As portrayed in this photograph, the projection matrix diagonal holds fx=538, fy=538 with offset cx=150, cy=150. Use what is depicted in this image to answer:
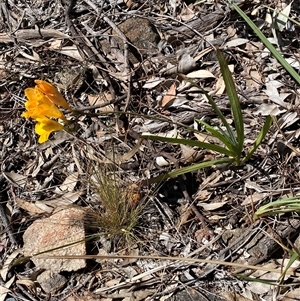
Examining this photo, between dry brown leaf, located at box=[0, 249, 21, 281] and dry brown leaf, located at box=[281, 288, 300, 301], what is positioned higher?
dry brown leaf, located at box=[281, 288, 300, 301]

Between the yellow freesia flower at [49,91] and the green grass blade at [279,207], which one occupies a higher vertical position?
the yellow freesia flower at [49,91]

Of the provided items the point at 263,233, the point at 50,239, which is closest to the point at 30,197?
the point at 50,239

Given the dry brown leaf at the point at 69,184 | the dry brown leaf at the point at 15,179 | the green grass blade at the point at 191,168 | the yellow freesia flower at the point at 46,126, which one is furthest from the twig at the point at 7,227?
the green grass blade at the point at 191,168

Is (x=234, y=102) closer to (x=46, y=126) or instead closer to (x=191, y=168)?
(x=191, y=168)

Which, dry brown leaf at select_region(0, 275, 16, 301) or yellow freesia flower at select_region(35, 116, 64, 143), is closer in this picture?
yellow freesia flower at select_region(35, 116, 64, 143)

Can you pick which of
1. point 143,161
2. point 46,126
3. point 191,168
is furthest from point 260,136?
point 46,126

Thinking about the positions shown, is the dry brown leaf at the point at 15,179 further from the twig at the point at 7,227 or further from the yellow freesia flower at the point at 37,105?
the yellow freesia flower at the point at 37,105

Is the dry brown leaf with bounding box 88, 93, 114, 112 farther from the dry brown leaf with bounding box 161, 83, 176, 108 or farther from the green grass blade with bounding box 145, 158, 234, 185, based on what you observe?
the green grass blade with bounding box 145, 158, 234, 185

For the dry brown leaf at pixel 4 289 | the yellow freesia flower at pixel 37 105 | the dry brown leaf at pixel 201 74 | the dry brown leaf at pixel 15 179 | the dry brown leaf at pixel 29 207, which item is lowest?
the dry brown leaf at pixel 4 289

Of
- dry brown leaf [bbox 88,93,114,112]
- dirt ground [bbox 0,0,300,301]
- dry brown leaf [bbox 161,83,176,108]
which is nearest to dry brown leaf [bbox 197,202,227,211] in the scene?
dirt ground [bbox 0,0,300,301]
